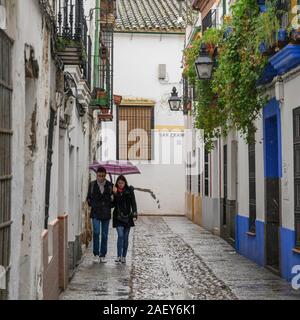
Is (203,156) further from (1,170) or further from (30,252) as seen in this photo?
(1,170)

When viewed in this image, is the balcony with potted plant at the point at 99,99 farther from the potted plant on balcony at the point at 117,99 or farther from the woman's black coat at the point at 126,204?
the potted plant on balcony at the point at 117,99

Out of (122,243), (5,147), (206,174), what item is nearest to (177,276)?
(122,243)

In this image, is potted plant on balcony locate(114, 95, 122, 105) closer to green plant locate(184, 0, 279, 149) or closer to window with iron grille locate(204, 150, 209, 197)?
window with iron grille locate(204, 150, 209, 197)

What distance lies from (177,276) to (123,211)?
6.23 feet

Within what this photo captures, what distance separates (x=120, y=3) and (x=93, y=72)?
16.9 meters

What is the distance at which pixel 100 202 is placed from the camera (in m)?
12.4

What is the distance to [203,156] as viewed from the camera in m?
21.0

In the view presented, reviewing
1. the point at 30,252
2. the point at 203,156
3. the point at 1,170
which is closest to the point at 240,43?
the point at 30,252

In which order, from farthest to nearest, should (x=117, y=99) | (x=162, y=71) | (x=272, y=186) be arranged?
1. (x=162, y=71)
2. (x=117, y=99)
3. (x=272, y=186)

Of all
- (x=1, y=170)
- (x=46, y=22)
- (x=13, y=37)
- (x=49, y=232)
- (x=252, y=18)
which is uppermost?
(x=252, y=18)

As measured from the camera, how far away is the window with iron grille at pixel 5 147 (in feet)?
15.5

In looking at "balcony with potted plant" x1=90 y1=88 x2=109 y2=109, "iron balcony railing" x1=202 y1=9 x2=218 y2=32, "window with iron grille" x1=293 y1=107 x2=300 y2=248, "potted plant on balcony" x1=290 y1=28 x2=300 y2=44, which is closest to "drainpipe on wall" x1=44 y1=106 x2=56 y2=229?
"potted plant on balcony" x1=290 y1=28 x2=300 y2=44

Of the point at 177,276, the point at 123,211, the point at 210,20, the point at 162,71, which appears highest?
the point at 162,71

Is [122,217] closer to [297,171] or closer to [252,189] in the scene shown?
[252,189]
